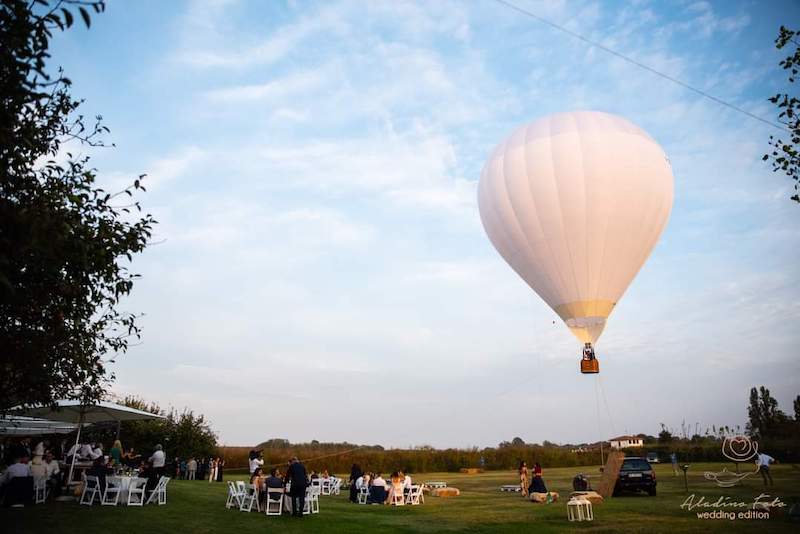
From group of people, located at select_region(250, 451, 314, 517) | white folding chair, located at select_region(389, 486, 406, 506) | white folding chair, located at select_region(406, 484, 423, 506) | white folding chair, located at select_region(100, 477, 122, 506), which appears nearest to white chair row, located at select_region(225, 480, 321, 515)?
group of people, located at select_region(250, 451, 314, 517)

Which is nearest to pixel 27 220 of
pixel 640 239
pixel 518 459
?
pixel 640 239

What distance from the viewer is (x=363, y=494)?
1955 cm

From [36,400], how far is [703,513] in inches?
563

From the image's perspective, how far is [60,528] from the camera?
1072cm

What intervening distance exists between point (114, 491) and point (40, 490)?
68.2 inches

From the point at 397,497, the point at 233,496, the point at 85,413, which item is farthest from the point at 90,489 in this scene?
the point at 397,497

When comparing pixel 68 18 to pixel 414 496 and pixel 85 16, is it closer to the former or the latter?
pixel 85 16

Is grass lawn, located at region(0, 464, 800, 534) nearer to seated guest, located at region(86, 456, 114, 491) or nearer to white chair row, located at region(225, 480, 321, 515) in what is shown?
white chair row, located at region(225, 480, 321, 515)

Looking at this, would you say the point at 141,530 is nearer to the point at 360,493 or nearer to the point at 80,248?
the point at 80,248

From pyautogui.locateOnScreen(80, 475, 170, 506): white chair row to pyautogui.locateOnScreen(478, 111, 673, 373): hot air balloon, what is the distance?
1424cm

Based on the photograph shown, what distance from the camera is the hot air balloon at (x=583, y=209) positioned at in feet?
67.5

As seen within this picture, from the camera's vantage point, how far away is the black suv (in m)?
19.2

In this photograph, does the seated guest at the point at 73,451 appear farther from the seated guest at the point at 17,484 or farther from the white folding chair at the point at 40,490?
the seated guest at the point at 17,484

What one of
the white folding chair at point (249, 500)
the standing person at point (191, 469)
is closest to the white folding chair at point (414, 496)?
the white folding chair at point (249, 500)
